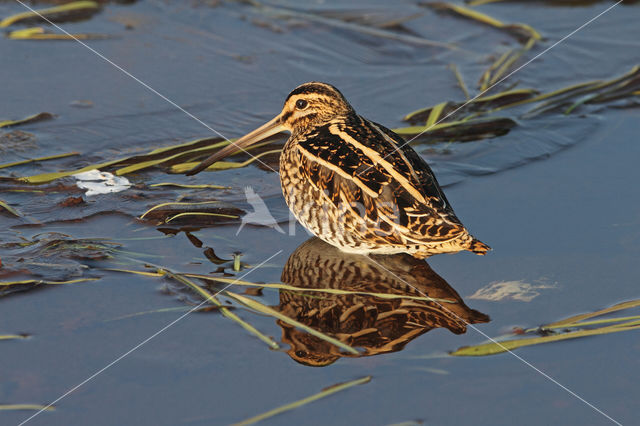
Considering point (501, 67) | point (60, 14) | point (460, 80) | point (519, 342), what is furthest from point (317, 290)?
point (60, 14)

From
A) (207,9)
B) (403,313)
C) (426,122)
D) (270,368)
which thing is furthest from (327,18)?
(270,368)

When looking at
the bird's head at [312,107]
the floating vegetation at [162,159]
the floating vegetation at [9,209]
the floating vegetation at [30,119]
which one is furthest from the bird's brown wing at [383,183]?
the floating vegetation at [30,119]

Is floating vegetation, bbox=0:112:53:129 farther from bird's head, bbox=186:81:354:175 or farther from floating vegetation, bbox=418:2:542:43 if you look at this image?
floating vegetation, bbox=418:2:542:43

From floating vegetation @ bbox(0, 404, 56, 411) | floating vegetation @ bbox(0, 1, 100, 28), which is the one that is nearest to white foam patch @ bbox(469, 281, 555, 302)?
floating vegetation @ bbox(0, 404, 56, 411)

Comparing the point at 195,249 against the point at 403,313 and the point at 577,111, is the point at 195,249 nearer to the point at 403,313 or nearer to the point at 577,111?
the point at 403,313

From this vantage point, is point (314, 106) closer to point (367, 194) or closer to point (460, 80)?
point (367, 194)

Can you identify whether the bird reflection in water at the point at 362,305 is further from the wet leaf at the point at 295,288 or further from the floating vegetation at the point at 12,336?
the floating vegetation at the point at 12,336
